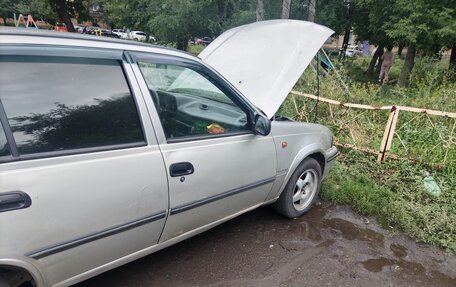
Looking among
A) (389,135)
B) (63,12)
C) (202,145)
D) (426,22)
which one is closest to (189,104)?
(202,145)

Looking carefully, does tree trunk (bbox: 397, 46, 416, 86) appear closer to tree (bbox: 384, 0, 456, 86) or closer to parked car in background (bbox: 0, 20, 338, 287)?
tree (bbox: 384, 0, 456, 86)

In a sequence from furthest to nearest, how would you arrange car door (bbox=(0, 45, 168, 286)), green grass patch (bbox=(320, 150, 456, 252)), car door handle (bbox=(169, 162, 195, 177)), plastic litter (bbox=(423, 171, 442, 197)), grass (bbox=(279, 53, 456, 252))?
plastic litter (bbox=(423, 171, 442, 197))
grass (bbox=(279, 53, 456, 252))
green grass patch (bbox=(320, 150, 456, 252))
car door handle (bbox=(169, 162, 195, 177))
car door (bbox=(0, 45, 168, 286))

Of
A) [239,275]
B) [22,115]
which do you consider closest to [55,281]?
[22,115]

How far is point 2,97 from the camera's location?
1784 mm

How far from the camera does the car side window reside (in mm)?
2502

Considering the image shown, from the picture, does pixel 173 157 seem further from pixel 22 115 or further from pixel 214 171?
pixel 22 115

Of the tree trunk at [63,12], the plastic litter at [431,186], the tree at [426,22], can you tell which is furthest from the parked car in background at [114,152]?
the tree trunk at [63,12]

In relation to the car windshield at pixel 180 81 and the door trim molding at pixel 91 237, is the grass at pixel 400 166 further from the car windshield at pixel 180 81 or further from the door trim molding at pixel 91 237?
the door trim molding at pixel 91 237

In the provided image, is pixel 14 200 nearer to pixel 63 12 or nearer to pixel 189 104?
pixel 189 104

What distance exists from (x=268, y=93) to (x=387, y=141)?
8.47 feet

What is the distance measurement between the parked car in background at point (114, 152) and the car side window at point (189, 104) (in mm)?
11

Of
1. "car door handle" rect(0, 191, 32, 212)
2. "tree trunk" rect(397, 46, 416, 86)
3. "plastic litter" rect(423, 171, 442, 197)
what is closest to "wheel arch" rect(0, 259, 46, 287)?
"car door handle" rect(0, 191, 32, 212)

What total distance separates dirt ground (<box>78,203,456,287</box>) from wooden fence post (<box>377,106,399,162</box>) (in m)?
1.58

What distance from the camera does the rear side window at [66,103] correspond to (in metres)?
1.83
